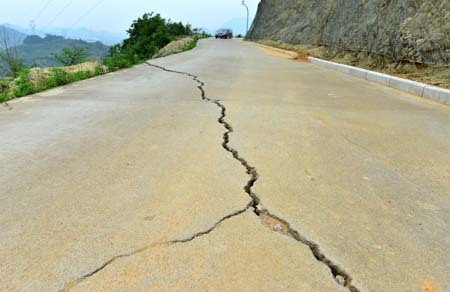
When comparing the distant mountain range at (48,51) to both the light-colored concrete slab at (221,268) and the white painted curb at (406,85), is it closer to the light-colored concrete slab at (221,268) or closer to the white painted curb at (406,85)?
the white painted curb at (406,85)

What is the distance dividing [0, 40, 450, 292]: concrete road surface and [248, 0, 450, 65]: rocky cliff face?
3.97m

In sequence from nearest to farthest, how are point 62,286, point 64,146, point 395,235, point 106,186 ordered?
point 62,286 → point 395,235 → point 106,186 → point 64,146

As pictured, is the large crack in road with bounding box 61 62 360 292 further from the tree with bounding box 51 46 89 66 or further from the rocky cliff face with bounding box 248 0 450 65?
the tree with bounding box 51 46 89 66

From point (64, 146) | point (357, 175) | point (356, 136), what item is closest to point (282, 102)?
point (356, 136)

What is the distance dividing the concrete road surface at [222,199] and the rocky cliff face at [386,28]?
13.0ft

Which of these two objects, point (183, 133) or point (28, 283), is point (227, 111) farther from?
point (28, 283)

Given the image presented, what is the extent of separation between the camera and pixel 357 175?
10.5ft

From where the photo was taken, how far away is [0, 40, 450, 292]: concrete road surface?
1909mm

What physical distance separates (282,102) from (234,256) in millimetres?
4456

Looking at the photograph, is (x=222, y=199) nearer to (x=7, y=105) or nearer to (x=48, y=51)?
(x=7, y=105)

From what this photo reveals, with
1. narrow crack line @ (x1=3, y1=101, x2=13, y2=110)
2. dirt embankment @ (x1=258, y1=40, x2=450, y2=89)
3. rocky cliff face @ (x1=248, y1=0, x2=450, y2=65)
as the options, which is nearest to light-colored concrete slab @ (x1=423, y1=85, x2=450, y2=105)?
dirt embankment @ (x1=258, y1=40, x2=450, y2=89)

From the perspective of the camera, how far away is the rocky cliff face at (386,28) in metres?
8.52

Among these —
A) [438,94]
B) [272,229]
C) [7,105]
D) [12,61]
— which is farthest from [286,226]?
[12,61]

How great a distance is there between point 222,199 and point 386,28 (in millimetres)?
10029
